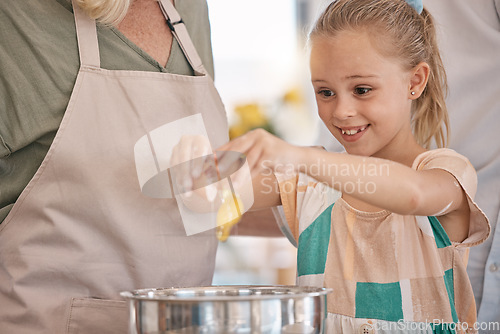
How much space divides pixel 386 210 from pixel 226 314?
535mm

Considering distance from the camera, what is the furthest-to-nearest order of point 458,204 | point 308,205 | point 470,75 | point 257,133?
point 470,75, point 308,205, point 458,204, point 257,133

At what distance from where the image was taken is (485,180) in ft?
3.93

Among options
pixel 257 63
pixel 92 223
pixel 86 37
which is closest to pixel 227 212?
pixel 92 223

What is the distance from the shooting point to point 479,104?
1251 millimetres

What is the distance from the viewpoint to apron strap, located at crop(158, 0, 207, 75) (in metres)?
1.11

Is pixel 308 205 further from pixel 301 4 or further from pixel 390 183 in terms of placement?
pixel 301 4

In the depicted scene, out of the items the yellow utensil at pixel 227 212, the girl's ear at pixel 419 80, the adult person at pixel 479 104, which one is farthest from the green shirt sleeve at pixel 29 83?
the adult person at pixel 479 104

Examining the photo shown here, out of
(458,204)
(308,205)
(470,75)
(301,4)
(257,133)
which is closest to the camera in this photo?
(257,133)

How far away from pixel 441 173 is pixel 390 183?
0.15 metres

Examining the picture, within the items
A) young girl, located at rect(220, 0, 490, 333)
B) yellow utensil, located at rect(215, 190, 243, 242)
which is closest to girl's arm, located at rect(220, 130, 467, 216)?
young girl, located at rect(220, 0, 490, 333)

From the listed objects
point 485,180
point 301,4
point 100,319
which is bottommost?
point 100,319

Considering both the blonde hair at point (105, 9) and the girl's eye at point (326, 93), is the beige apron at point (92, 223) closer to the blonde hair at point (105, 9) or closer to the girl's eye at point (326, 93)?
the blonde hair at point (105, 9)

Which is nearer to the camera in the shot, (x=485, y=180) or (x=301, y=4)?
(x=485, y=180)

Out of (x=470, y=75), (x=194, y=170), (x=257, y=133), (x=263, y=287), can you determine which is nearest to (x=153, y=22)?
(x=194, y=170)
